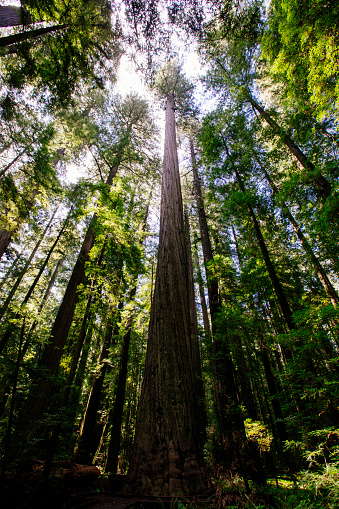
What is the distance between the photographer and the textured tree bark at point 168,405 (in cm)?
183

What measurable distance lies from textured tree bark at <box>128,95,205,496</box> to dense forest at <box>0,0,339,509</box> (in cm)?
1

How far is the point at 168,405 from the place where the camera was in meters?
2.13

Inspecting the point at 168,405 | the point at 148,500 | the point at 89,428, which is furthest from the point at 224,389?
the point at 89,428

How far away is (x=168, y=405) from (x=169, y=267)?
Result: 177 cm

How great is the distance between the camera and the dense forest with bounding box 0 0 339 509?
218 cm

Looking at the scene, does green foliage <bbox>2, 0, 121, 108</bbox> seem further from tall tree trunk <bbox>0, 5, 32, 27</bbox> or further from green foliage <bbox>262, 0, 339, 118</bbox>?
green foliage <bbox>262, 0, 339, 118</bbox>

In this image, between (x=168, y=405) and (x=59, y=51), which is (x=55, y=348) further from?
(x=59, y=51)

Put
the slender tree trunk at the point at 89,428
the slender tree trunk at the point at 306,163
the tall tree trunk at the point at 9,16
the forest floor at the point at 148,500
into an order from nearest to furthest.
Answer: the forest floor at the point at 148,500, the slender tree trunk at the point at 306,163, the tall tree trunk at the point at 9,16, the slender tree trunk at the point at 89,428

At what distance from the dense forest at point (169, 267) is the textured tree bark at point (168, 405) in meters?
0.01

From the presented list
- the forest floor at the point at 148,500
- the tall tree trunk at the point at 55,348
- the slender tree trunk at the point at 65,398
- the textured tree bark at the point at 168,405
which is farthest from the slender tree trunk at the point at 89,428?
the forest floor at the point at 148,500

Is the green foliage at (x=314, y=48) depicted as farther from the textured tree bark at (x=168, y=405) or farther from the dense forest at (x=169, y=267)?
the textured tree bark at (x=168, y=405)

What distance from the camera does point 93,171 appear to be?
1109cm

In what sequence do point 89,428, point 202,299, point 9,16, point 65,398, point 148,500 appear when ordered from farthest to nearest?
point 202,299 < point 89,428 < point 9,16 < point 65,398 < point 148,500

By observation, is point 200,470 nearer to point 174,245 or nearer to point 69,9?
point 174,245
